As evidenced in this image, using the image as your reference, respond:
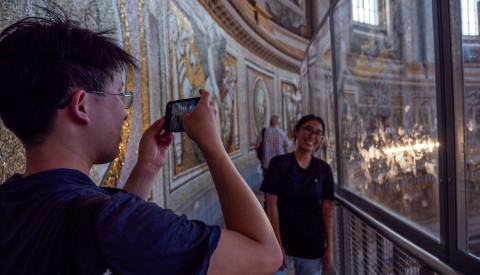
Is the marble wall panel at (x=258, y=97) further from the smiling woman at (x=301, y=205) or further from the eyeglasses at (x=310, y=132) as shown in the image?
the smiling woman at (x=301, y=205)

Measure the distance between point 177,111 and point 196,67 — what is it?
15.8 feet

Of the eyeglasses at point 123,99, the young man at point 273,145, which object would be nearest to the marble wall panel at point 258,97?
the young man at point 273,145

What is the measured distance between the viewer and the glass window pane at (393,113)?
2277mm

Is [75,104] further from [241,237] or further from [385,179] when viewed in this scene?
[385,179]

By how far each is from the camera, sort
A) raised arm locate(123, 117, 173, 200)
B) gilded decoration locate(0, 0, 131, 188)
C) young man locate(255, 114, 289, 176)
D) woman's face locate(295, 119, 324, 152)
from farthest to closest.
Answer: young man locate(255, 114, 289, 176)
woman's face locate(295, 119, 324, 152)
gilded decoration locate(0, 0, 131, 188)
raised arm locate(123, 117, 173, 200)

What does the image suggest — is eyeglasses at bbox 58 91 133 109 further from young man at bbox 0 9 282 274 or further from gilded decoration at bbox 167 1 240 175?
gilded decoration at bbox 167 1 240 175

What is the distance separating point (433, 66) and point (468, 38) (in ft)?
1.02

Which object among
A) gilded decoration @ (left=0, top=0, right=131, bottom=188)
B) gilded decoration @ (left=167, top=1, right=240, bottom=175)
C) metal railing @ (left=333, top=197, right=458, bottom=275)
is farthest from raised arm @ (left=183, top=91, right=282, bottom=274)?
gilded decoration @ (left=167, top=1, right=240, bottom=175)

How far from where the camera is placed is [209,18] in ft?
22.7

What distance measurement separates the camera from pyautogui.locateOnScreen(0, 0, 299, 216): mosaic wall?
2266 millimetres

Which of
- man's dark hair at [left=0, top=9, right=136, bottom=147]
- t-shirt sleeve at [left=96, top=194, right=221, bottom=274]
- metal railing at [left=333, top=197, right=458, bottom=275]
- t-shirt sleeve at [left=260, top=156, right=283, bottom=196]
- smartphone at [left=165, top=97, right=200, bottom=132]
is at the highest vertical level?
man's dark hair at [left=0, top=9, right=136, bottom=147]

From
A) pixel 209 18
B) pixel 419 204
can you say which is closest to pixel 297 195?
pixel 419 204

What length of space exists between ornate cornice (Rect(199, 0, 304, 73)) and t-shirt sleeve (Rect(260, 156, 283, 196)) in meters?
4.33

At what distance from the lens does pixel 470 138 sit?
1.82m
